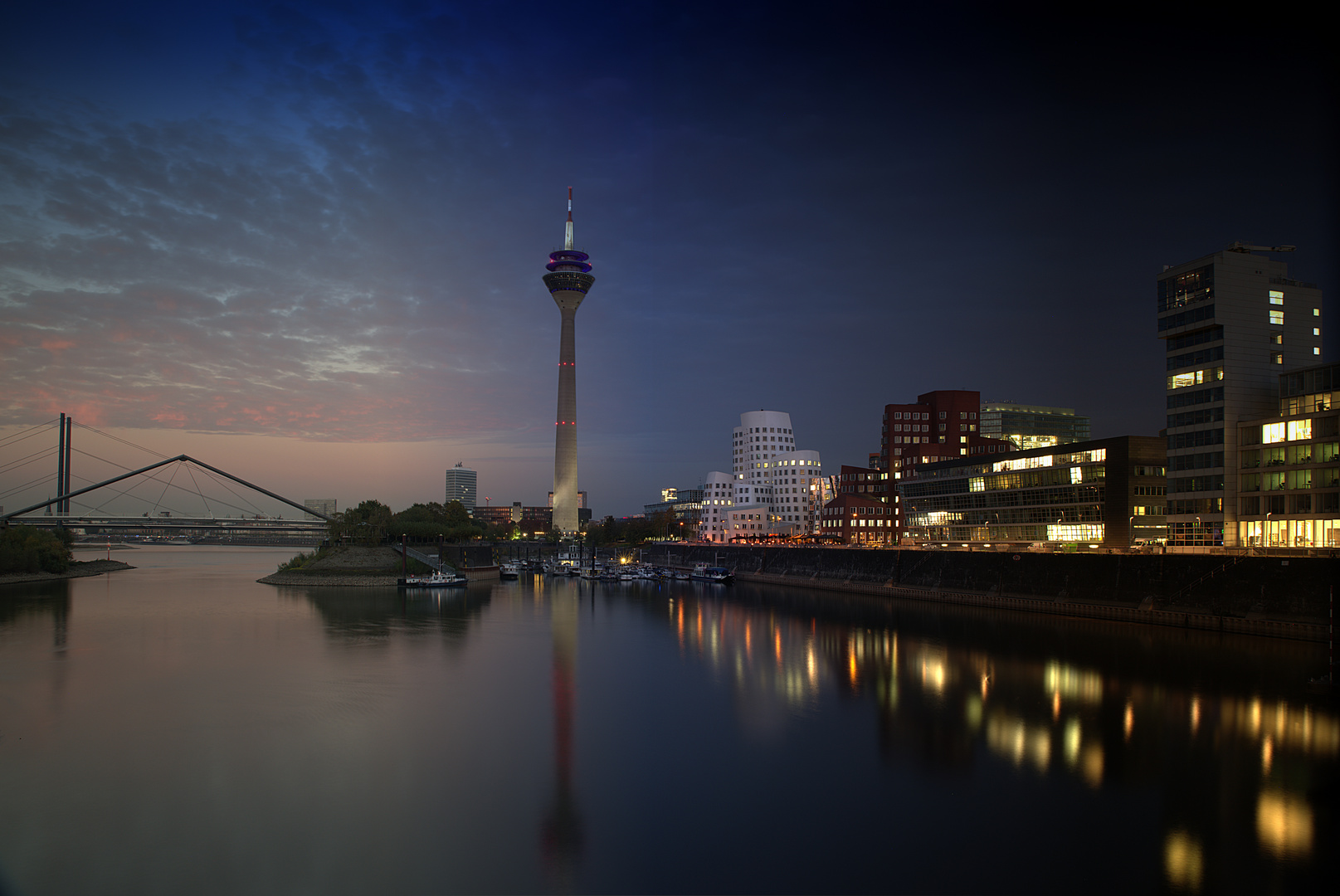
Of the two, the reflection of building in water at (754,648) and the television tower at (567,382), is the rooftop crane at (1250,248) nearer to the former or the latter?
the reflection of building in water at (754,648)

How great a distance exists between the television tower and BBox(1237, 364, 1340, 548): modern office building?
8655cm

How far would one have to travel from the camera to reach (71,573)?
58.1m

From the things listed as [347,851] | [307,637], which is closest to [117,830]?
[347,851]

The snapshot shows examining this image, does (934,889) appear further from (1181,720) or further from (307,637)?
(307,637)

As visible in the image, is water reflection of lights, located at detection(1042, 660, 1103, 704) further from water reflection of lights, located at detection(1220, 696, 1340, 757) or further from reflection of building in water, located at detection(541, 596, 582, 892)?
reflection of building in water, located at detection(541, 596, 582, 892)

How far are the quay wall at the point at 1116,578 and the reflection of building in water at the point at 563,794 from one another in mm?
21980

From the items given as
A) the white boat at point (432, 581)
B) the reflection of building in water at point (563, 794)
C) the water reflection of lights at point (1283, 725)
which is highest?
the water reflection of lights at point (1283, 725)

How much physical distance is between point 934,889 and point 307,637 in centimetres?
2682

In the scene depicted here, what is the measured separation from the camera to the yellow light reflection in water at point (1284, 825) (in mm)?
10594

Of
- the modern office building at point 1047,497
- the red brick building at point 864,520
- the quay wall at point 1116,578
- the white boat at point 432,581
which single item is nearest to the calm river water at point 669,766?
the quay wall at point 1116,578

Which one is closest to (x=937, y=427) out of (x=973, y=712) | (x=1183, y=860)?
(x=973, y=712)

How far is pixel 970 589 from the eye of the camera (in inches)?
1564

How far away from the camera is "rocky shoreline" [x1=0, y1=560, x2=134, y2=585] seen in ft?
166

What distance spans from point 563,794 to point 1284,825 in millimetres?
11145
